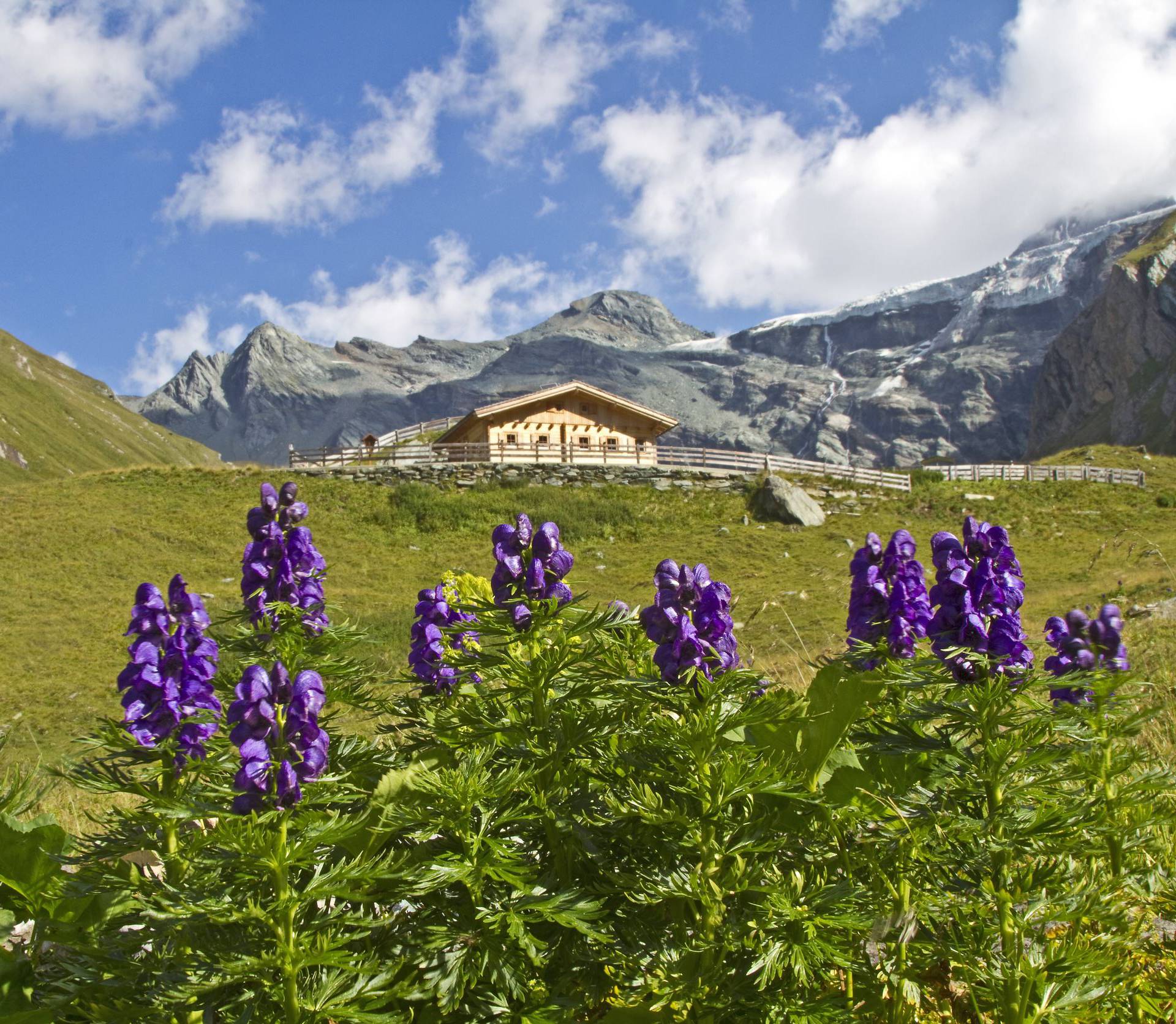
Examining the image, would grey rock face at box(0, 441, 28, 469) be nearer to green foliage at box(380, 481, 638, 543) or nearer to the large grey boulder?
green foliage at box(380, 481, 638, 543)

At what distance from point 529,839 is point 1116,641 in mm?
2200

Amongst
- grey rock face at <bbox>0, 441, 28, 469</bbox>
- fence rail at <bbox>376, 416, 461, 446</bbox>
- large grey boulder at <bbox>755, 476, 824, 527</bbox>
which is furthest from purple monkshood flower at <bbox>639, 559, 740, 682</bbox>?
grey rock face at <bbox>0, 441, 28, 469</bbox>

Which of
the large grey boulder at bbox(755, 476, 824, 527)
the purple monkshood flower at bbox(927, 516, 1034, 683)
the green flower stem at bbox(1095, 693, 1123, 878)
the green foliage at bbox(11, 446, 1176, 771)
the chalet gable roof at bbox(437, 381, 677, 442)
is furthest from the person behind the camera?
the chalet gable roof at bbox(437, 381, 677, 442)

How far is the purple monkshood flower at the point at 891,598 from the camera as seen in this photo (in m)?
3.44

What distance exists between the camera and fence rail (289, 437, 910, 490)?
139 feet

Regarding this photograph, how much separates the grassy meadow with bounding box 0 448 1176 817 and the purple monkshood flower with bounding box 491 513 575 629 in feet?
23.4

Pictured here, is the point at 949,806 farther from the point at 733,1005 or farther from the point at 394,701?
the point at 394,701

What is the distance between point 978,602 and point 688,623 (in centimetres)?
97

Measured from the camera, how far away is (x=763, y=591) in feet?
77.4

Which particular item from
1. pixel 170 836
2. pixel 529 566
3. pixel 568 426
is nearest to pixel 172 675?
pixel 170 836

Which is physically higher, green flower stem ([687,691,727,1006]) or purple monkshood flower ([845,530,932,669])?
purple monkshood flower ([845,530,932,669])

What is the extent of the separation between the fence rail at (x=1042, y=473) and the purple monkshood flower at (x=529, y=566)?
4728 centimetres

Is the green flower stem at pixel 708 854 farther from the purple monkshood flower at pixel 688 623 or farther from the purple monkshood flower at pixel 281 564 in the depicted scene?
the purple monkshood flower at pixel 281 564

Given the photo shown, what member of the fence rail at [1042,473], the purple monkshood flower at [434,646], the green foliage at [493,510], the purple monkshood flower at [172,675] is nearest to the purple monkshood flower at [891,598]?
the purple monkshood flower at [434,646]
